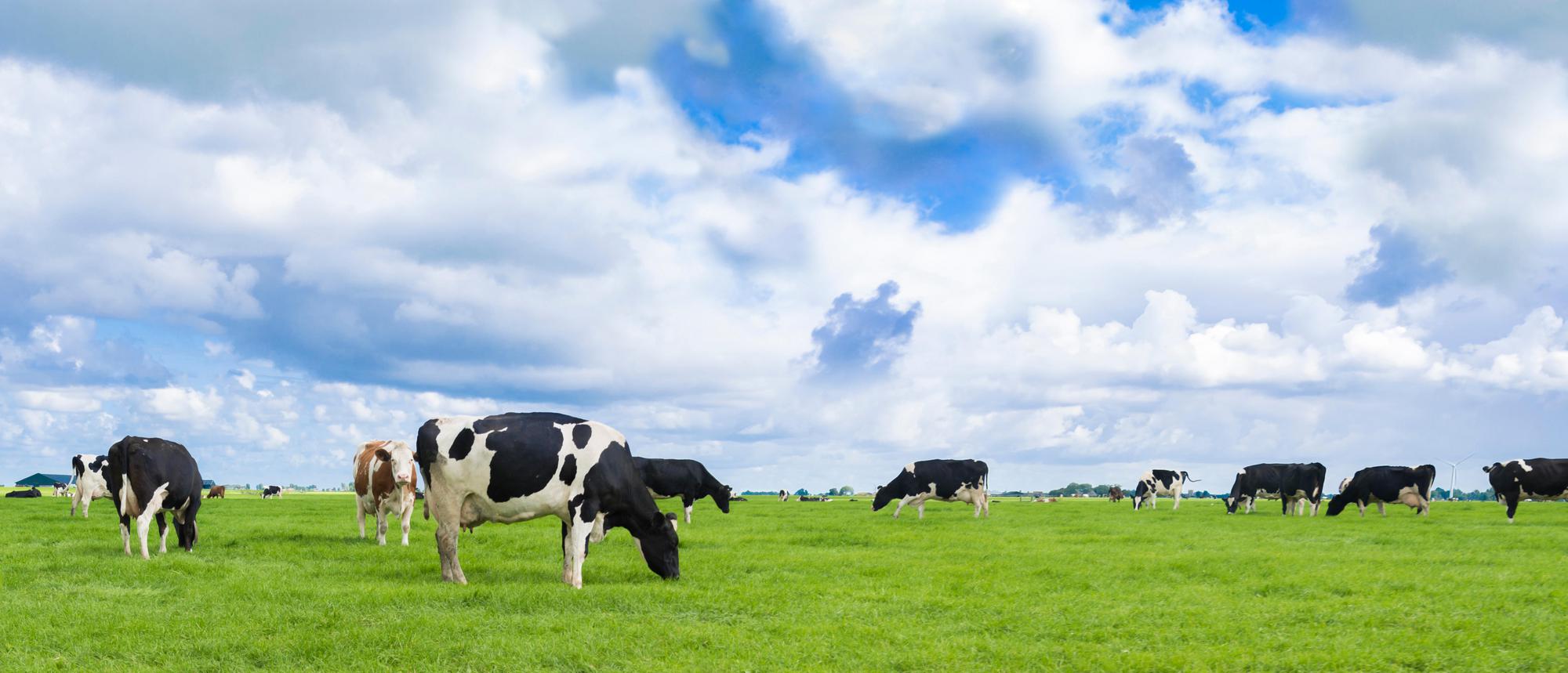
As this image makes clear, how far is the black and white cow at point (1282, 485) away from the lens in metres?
41.3

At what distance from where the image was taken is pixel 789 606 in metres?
12.9

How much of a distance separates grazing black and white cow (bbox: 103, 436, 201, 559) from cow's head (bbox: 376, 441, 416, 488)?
358cm

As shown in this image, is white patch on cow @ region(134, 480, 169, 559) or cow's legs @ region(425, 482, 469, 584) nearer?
cow's legs @ region(425, 482, 469, 584)

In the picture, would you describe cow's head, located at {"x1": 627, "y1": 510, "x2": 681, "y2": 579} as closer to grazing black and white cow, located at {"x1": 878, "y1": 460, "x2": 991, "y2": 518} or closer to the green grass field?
the green grass field

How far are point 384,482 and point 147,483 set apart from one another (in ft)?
14.7

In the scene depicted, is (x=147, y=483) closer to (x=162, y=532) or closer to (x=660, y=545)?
(x=162, y=532)

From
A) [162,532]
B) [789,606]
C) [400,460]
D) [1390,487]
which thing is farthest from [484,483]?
Answer: [1390,487]

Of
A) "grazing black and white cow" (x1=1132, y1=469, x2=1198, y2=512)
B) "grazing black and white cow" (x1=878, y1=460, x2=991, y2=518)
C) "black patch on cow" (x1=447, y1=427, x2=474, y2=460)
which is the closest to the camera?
"black patch on cow" (x1=447, y1=427, x2=474, y2=460)

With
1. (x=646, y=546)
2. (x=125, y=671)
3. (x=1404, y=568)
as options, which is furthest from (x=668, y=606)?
(x=1404, y=568)

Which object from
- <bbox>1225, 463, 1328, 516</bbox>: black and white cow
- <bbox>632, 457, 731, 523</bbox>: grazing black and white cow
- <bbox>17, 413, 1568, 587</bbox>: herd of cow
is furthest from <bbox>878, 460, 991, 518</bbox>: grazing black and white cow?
<bbox>17, 413, 1568, 587</bbox>: herd of cow

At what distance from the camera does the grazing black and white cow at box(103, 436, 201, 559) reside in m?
18.2

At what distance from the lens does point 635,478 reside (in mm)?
16094

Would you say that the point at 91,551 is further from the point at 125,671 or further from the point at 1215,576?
the point at 1215,576

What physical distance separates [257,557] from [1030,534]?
17408mm
